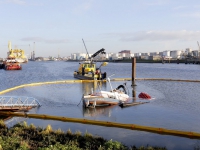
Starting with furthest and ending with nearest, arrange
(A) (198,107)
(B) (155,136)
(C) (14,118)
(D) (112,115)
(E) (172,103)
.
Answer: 1. (E) (172,103)
2. (A) (198,107)
3. (D) (112,115)
4. (C) (14,118)
5. (B) (155,136)

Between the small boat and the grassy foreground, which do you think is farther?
the small boat

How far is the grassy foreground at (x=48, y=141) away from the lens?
9.67 metres

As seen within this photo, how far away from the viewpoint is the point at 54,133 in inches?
472

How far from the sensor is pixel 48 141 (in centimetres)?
1062

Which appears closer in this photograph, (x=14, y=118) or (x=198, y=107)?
(x=14, y=118)

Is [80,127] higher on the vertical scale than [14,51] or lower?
lower

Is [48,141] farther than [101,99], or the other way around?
[101,99]

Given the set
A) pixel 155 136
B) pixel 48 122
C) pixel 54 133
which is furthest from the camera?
pixel 48 122

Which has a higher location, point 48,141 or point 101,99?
point 101,99

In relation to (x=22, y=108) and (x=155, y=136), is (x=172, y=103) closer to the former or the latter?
(x=155, y=136)

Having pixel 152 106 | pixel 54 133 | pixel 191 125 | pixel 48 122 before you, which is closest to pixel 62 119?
pixel 48 122

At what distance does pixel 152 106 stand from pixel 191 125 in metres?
6.59

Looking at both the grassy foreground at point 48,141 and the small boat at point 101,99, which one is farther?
the small boat at point 101,99

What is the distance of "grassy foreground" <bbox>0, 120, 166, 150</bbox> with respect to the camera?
9672 millimetres
